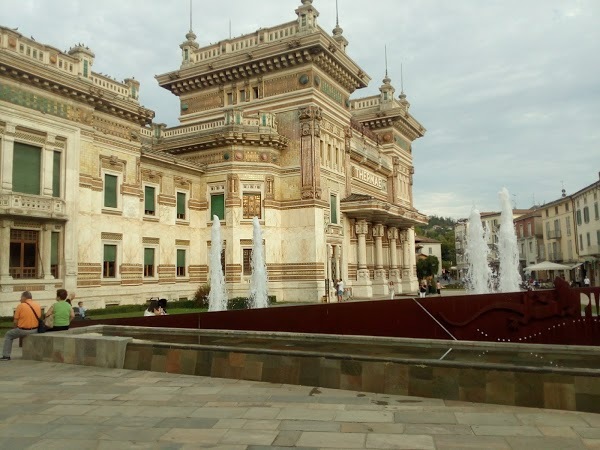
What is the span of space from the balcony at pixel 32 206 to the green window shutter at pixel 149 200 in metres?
6.76

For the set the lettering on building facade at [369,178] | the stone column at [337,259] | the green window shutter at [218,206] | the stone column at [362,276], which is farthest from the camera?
the lettering on building facade at [369,178]

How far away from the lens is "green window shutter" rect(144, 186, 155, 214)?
30672 mm

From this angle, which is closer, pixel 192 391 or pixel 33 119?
pixel 192 391

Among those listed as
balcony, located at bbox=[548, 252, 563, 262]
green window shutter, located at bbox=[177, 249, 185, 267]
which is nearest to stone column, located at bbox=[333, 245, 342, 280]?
green window shutter, located at bbox=[177, 249, 185, 267]

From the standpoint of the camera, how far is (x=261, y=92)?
3603 centimetres

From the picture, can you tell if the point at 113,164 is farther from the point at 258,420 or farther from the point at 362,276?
the point at 258,420

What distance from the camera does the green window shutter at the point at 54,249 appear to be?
23.8 metres

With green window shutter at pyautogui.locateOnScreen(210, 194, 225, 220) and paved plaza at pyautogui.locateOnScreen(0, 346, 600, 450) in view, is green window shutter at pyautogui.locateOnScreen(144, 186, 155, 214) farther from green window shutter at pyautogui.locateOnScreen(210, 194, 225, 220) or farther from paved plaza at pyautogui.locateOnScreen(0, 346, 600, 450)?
paved plaza at pyautogui.locateOnScreen(0, 346, 600, 450)

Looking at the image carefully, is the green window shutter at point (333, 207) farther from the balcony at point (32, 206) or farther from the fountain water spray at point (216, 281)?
the balcony at point (32, 206)

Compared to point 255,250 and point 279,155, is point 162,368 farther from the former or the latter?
point 279,155

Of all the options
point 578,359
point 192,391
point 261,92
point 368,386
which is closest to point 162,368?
point 192,391

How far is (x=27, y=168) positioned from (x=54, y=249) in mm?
3988

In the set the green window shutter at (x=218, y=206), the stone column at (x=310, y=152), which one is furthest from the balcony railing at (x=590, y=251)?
the green window shutter at (x=218, y=206)

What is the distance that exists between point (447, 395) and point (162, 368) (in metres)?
5.54
